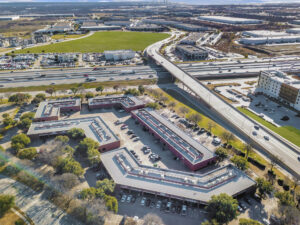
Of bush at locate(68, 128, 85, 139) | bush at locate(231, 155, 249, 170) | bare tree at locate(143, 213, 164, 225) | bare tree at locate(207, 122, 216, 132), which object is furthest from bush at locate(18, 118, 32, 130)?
bush at locate(231, 155, 249, 170)

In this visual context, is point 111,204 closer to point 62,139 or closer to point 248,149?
point 62,139

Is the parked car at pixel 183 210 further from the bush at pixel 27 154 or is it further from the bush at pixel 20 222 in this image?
the bush at pixel 27 154

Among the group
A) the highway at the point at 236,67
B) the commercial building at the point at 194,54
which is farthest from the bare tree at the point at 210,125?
the commercial building at the point at 194,54

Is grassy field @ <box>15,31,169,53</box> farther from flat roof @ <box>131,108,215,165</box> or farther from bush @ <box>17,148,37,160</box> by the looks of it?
bush @ <box>17,148,37,160</box>

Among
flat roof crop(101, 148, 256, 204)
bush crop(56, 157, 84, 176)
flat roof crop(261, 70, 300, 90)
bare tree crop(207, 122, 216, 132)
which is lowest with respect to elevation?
bare tree crop(207, 122, 216, 132)

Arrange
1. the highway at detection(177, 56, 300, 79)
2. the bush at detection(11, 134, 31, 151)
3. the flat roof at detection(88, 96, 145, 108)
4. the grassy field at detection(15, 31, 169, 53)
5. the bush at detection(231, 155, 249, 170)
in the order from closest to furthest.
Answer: the bush at detection(231, 155, 249, 170) < the bush at detection(11, 134, 31, 151) < the flat roof at detection(88, 96, 145, 108) < the highway at detection(177, 56, 300, 79) < the grassy field at detection(15, 31, 169, 53)

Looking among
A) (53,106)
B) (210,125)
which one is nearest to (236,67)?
(210,125)

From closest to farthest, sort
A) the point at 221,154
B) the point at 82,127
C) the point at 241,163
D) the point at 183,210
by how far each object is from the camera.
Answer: the point at 183,210 → the point at 241,163 → the point at 221,154 → the point at 82,127

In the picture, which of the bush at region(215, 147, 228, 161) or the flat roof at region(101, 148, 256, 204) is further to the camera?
the bush at region(215, 147, 228, 161)
